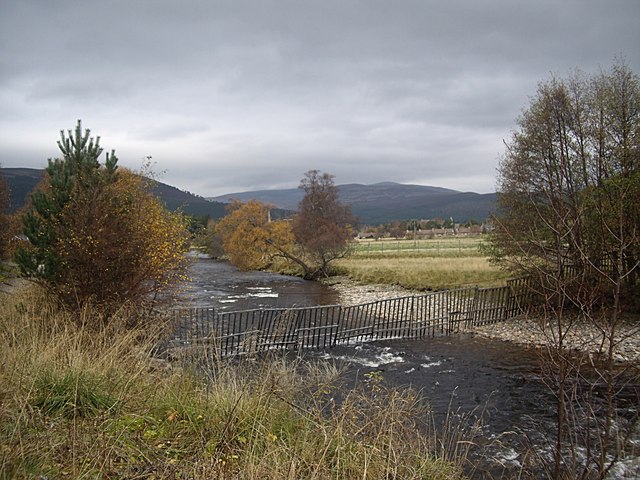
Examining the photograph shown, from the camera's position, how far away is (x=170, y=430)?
4.90 metres

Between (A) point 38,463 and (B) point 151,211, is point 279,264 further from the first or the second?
(A) point 38,463

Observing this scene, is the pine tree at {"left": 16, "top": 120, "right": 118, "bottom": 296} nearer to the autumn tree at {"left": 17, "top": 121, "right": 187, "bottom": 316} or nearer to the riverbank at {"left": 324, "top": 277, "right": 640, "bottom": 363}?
the autumn tree at {"left": 17, "top": 121, "right": 187, "bottom": 316}

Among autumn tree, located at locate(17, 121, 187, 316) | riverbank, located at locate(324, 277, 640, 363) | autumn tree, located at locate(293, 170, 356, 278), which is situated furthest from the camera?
autumn tree, located at locate(293, 170, 356, 278)

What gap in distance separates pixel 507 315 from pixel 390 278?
45.5ft

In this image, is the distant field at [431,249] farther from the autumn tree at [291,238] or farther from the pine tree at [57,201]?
the pine tree at [57,201]

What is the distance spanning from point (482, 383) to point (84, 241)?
390 inches

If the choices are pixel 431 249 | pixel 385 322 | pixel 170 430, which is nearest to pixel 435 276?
pixel 385 322

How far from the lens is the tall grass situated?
3.73 meters

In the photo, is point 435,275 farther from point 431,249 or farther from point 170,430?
point 431,249

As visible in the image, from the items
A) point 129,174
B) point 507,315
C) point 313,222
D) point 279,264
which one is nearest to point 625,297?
point 507,315

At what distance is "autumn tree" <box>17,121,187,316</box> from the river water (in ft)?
18.5

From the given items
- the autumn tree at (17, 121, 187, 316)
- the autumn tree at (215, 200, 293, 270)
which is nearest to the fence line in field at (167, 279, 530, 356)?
the autumn tree at (17, 121, 187, 316)

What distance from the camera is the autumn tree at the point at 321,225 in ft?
130

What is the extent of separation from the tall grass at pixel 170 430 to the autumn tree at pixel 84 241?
377 cm
